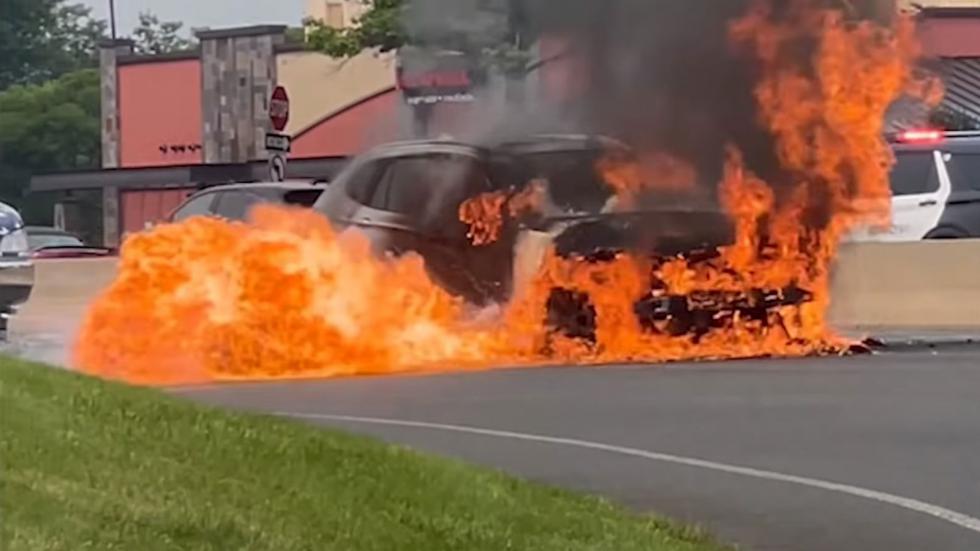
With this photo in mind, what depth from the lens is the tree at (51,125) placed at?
65.8 m

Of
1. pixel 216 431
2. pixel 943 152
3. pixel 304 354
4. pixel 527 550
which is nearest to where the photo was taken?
pixel 527 550

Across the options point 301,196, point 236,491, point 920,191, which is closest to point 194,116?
point 920,191

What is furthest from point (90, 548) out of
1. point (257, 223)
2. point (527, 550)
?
point (257, 223)

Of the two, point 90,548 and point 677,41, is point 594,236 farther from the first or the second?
point 90,548

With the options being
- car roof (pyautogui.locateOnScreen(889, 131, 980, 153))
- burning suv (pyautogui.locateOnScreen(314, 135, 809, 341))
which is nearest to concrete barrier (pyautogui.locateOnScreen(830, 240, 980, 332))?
car roof (pyautogui.locateOnScreen(889, 131, 980, 153))

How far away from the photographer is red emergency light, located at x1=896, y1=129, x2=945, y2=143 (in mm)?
20609

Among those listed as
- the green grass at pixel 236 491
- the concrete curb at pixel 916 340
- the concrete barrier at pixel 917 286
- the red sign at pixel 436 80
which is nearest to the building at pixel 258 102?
the red sign at pixel 436 80

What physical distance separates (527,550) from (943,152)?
55.0 feet

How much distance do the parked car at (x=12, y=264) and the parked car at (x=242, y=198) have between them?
2.55 meters

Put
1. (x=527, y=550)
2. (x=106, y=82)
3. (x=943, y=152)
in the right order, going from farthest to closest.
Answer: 1. (x=106, y=82)
2. (x=943, y=152)
3. (x=527, y=550)

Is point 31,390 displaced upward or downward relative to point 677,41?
downward

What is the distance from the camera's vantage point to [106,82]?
163 ft

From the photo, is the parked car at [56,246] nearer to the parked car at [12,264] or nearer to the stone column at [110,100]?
the parked car at [12,264]

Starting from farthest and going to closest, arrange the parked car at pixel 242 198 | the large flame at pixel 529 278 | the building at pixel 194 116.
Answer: the building at pixel 194 116 < the parked car at pixel 242 198 < the large flame at pixel 529 278
